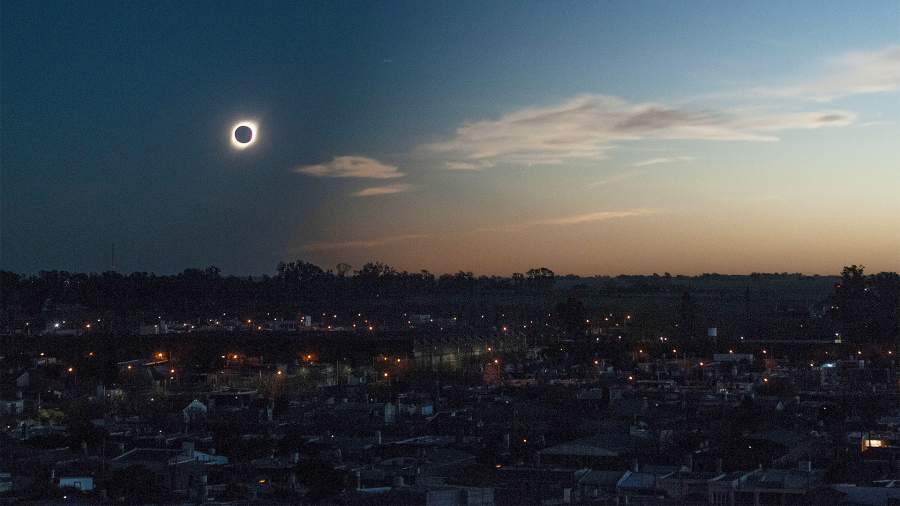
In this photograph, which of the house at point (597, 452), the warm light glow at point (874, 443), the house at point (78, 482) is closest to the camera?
the house at point (78, 482)

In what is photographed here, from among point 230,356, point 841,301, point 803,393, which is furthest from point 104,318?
point 803,393

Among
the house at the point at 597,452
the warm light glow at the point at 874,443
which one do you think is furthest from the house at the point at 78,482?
the warm light glow at the point at 874,443

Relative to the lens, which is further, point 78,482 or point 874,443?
point 874,443

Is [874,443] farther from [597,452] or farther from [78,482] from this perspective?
[78,482]

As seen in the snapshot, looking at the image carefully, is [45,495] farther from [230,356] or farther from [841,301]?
[841,301]

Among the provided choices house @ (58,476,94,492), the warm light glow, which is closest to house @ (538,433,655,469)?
the warm light glow

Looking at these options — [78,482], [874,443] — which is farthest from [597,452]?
[78,482]

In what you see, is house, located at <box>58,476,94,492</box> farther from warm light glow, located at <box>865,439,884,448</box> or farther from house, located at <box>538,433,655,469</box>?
warm light glow, located at <box>865,439,884,448</box>

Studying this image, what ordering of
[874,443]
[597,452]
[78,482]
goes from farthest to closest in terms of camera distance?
1. [874,443]
2. [597,452]
3. [78,482]

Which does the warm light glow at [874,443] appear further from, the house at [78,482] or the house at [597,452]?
the house at [78,482]

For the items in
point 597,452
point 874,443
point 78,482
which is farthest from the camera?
point 874,443

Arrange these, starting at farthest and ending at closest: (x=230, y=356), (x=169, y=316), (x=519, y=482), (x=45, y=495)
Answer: (x=169, y=316) → (x=230, y=356) → (x=519, y=482) → (x=45, y=495)
